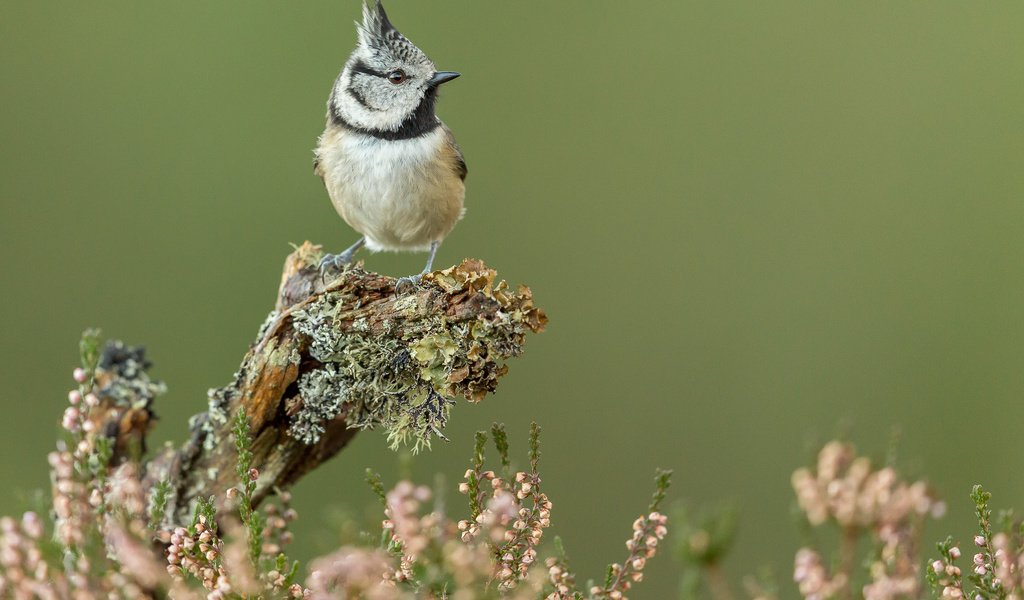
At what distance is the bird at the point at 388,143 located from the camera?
3.17 m

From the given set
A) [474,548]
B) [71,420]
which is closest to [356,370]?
[71,420]

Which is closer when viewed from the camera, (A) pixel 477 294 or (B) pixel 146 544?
(B) pixel 146 544

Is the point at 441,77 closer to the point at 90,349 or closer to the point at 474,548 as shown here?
the point at 90,349

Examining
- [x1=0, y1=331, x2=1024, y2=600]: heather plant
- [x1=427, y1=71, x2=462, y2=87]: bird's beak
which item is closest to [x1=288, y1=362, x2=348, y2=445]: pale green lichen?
[x1=0, y1=331, x2=1024, y2=600]: heather plant

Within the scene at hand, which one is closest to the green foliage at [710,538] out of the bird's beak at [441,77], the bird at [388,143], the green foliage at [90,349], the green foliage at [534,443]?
the green foliage at [534,443]

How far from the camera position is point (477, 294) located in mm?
1990

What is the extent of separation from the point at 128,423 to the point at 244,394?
383 millimetres

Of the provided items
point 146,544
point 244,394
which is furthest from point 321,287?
point 146,544

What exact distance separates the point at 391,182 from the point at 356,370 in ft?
4.08

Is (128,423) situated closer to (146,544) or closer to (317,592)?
(146,544)

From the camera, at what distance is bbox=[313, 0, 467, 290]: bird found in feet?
10.4

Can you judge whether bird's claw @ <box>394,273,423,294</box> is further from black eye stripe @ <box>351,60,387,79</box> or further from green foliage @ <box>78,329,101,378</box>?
black eye stripe @ <box>351,60,387,79</box>

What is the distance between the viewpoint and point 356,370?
2.01 metres

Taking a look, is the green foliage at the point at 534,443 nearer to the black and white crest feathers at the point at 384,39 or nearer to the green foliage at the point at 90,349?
the green foliage at the point at 90,349
